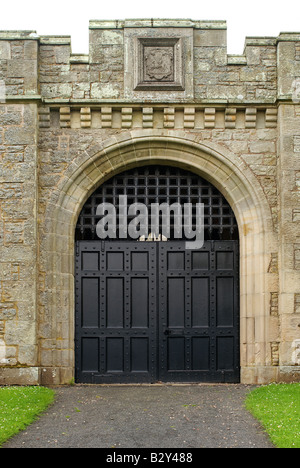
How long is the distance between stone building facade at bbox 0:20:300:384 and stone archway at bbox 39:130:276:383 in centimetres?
2

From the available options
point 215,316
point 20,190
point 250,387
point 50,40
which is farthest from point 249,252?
point 50,40

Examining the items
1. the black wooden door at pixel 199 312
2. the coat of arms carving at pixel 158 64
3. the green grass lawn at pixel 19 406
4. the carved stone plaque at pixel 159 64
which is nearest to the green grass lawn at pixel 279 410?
the black wooden door at pixel 199 312

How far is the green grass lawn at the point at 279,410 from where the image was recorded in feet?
17.5

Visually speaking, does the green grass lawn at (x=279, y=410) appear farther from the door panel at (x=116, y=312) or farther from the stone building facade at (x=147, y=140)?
the door panel at (x=116, y=312)

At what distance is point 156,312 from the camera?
29.1 ft

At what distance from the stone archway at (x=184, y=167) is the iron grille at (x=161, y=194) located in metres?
0.19

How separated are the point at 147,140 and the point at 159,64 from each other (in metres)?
1.18

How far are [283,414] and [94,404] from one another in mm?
2369

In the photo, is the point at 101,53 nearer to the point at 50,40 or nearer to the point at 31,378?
the point at 50,40

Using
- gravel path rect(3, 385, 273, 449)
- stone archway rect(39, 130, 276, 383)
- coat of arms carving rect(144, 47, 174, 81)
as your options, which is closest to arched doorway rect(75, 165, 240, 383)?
stone archway rect(39, 130, 276, 383)

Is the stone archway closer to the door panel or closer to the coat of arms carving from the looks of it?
the door panel

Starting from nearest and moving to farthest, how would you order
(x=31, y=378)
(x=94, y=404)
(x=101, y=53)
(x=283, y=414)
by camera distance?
(x=283, y=414), (x=94, y=404), (x=31, y=378), (x=101, y=53)

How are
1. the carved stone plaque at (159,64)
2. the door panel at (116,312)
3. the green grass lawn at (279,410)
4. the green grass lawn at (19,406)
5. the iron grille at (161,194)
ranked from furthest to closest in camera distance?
the iron grille at (161,194)
the door panel at (116,312)
the carved stone plaque at (159,64)
the green grass lawn at (19,406)
the green grass lawn at (279,410)

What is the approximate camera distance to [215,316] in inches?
349
